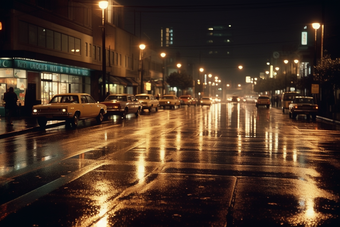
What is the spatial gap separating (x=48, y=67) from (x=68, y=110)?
15.0 meters

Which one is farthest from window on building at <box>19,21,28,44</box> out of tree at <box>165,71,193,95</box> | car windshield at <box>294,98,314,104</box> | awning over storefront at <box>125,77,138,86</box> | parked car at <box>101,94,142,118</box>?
tree at <box>165,71,193,95</box>

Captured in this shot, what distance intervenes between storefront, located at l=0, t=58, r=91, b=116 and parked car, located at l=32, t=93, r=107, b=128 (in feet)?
28.9

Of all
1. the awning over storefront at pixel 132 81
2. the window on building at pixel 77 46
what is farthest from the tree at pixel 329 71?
the awning over storefront at pixel 132 81

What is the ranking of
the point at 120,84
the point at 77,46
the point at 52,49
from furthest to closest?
1. the point at 120,84
2. the point at 77,46
3. the point at 52,49

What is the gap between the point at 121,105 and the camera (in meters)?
30.2

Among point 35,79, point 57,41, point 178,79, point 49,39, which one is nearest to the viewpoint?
point 35,79

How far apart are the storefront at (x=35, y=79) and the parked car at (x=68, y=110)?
28.9 feet

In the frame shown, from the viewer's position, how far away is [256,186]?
786cm

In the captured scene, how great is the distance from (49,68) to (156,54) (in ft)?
166

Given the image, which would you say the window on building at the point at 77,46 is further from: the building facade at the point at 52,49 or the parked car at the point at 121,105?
the parked car at the point at 121,105

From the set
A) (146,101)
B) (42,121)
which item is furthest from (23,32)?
(42,121)

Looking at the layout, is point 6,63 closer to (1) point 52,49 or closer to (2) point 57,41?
(1) point 52,49

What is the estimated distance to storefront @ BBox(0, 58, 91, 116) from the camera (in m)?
30.8

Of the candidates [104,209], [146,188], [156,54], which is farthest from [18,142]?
[156,54]
